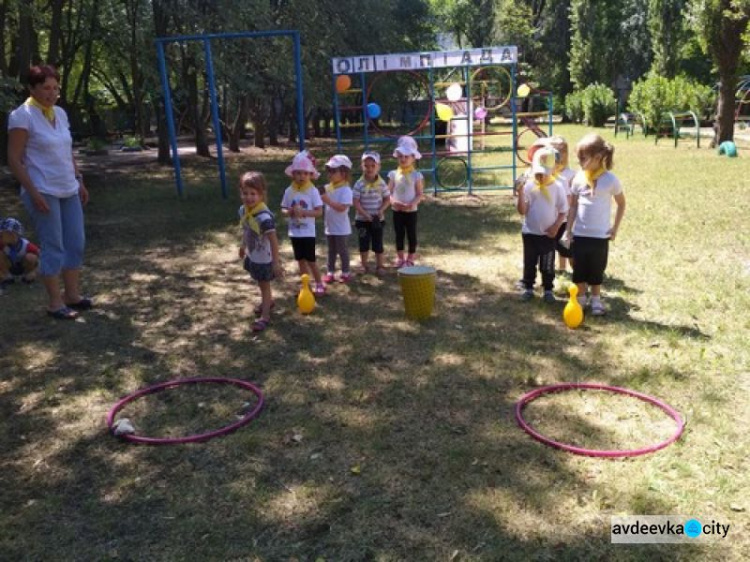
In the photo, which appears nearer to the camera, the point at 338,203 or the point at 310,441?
the point at 310,441

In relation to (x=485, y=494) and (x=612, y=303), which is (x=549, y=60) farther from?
(x=485, y=494)

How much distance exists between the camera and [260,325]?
5.12m

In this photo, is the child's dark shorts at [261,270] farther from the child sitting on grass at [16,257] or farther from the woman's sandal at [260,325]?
the child sitting on grass at [16,257]

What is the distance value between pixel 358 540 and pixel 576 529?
910 millimetres

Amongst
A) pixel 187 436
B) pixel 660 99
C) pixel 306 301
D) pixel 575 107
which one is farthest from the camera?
pixel 575 107

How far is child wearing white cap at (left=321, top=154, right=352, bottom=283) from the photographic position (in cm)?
596

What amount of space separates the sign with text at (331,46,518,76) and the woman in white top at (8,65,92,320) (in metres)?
6.83

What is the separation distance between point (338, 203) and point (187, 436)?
2996 mm

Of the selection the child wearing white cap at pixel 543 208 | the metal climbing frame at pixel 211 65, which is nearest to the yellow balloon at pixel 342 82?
the metal climbing frame at pixel 211 65

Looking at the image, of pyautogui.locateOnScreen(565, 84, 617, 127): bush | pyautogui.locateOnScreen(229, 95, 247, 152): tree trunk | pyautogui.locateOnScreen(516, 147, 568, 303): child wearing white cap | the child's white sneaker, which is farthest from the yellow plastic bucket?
pyautogui.locateOnScreen(565, 84, 617, 127): bush

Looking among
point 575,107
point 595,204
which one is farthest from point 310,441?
point 575,107

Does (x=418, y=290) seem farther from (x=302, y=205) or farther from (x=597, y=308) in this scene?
(x=597, y=308)

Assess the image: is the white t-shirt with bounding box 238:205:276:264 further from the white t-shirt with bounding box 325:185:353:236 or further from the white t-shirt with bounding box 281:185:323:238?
the white t-shirt with bounding box 325:185:353:236

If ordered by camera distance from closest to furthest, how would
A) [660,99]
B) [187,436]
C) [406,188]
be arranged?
[187,436] → [406,188] → [660,99]
